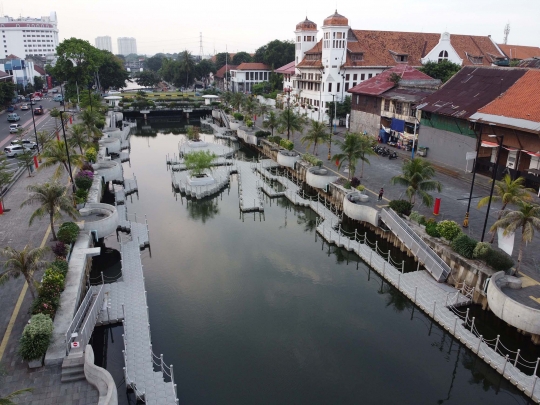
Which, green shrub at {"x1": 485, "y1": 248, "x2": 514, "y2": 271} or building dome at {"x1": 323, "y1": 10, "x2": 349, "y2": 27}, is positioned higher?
building dome at {"x1": 323, "y1": 10, "x2": 349, "y2": 27}

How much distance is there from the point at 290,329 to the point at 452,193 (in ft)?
80.1

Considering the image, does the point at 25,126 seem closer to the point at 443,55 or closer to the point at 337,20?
the point at 337,20

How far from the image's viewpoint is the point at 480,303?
27.2 m

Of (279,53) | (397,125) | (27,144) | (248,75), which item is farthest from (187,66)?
(397,125)

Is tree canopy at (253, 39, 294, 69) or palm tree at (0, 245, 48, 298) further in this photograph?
tree canopy at (253, 39, 294, 69)

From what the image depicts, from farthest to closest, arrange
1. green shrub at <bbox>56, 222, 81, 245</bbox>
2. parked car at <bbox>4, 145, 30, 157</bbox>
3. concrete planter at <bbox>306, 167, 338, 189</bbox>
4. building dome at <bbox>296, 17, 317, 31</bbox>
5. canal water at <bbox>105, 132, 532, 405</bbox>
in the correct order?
building dome at <bbox>296, 17, 317, 31</bbox>
parked car at <bbox>4, 145, 30, 157</bbox>
concrete planter at <bbox>306, 167, 338, 189</bbox>
green shrub at <bbox>56, 222, 81, 245</bbox>
canal water at <bbox>105, 132, 532, 405</bbox>

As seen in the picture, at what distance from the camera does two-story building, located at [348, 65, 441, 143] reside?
58281 mm

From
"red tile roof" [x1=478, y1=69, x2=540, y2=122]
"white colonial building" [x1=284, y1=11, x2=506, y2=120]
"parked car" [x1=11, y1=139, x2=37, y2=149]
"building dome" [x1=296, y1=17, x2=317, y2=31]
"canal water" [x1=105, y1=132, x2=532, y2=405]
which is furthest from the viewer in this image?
"building dome" [x1=296, y1=17, x2=317, y2=31]

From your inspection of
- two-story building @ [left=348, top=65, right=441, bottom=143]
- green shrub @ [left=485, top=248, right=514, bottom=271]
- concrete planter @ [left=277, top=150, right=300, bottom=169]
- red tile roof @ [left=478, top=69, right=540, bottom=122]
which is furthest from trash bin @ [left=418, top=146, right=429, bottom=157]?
green shrub @ [left=485, top=248, right=514, bottom=271]

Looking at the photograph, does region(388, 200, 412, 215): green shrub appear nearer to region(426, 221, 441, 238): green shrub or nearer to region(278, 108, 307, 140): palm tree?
region(426, 221, 441, 238): green shrub

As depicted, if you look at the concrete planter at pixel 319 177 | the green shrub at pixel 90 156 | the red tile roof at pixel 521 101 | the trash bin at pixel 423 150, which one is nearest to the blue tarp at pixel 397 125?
the trash bin at pixel 423 150

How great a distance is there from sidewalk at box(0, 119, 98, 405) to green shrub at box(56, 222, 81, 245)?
3.96ft

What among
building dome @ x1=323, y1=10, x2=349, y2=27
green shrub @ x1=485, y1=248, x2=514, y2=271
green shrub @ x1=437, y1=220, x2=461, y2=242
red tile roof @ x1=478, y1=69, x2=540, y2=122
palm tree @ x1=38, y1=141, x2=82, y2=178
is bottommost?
green shrub @ x1=485, y1=248, x2=514, y2=271

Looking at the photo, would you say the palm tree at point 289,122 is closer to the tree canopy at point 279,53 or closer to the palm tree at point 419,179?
the palm tree at point 419,179
